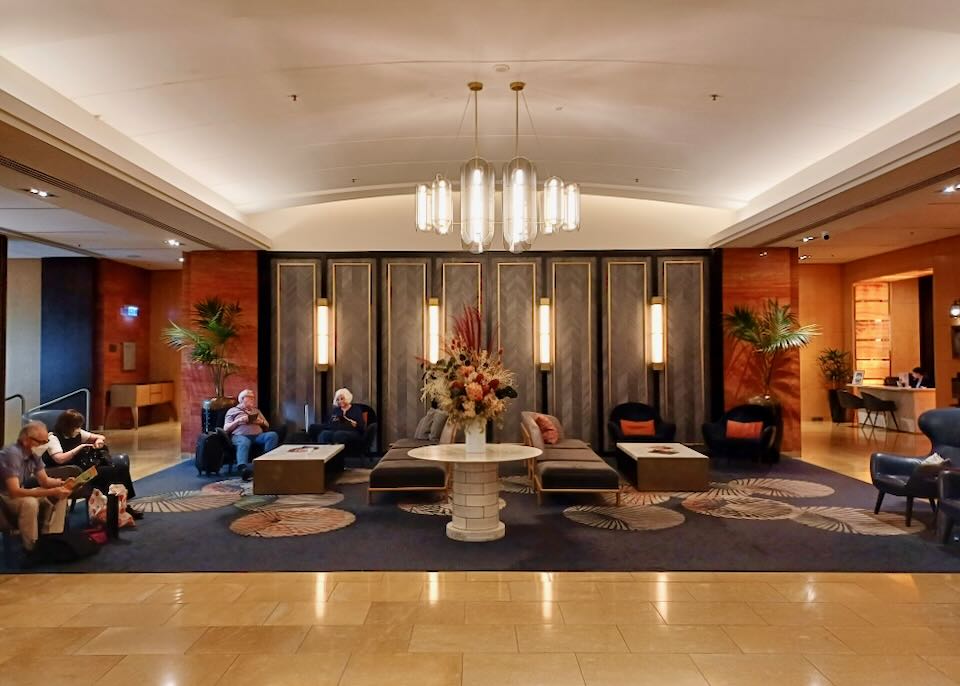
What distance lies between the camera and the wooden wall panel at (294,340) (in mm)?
9828

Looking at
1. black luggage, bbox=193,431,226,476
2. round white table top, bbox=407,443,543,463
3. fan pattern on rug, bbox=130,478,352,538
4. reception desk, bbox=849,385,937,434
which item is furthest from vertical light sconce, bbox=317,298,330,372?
reception desk, bbox=849,385,937,434

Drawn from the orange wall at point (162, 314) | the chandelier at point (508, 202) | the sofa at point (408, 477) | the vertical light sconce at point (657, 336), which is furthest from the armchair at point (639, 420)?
the orange wall at point (162, 314)

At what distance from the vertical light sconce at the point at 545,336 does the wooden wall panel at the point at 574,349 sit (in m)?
0.11

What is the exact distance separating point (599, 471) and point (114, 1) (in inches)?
206

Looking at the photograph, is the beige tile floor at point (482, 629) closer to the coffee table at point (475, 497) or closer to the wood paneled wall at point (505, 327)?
the coffee table at point (475, 497)

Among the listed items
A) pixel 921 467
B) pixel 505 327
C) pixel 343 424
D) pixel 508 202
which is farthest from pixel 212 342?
pixel 921 467

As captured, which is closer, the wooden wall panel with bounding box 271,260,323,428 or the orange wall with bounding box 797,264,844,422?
the wooden wall panel with bounding box 271,260,323,428

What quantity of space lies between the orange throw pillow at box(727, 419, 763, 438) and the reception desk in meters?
4.21

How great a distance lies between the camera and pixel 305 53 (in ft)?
16.1

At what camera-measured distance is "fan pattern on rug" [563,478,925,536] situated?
565 cm

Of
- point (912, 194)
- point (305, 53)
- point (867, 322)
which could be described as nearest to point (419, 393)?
point (305, 53)

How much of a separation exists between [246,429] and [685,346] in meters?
6.26

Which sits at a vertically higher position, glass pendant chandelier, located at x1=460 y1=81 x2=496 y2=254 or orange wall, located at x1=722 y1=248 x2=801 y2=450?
glass pendant chandelier, located at x1=460 y1=81 x2=496 y2=254

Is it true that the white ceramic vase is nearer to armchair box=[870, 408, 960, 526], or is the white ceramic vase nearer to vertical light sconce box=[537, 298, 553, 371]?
armchair box=[870, 408, 960, 526]
